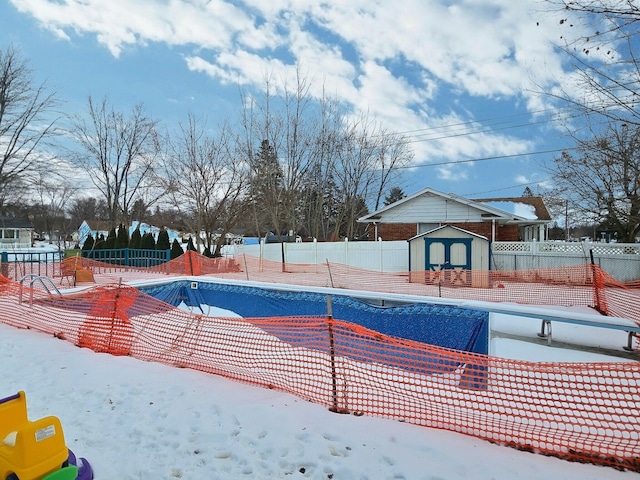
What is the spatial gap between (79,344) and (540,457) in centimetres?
573

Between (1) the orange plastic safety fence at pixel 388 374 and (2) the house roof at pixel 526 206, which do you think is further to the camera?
(2) the house roof at pixel 526 206

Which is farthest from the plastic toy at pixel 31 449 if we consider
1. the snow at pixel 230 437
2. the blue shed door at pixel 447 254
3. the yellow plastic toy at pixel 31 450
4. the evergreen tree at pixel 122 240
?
the evergreen tree at pixel 122 240

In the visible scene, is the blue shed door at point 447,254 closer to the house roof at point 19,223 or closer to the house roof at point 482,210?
the house roof at point 482,210

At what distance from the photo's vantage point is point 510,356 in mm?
6246

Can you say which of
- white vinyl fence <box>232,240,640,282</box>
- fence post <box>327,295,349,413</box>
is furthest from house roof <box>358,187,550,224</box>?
fence post <box>327,295,349,413</box>

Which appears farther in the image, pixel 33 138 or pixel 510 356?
pixel 33 138

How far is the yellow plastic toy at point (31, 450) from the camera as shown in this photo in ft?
6.05

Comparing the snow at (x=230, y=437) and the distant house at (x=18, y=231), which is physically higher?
the distant house at (x=18, y=231)

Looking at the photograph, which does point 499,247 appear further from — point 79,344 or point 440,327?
point 79,344

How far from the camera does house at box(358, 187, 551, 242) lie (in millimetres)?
21406

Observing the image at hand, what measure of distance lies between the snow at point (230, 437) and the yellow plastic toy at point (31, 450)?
62 cm

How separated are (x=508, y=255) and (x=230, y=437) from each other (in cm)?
1742

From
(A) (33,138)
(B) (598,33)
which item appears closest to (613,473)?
(B) (598,33)

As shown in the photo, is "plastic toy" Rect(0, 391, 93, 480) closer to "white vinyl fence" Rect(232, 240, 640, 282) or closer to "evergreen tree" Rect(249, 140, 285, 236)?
"white vinyl fence" Rect(232, 240, 640, 282)
